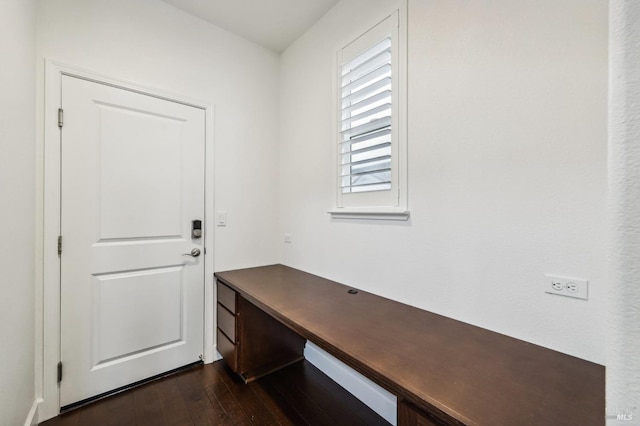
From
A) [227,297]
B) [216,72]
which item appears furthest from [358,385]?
[216,72]

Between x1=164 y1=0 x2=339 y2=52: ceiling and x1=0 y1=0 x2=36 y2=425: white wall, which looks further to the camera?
x1=164 y1=0 x2=339 y2=52: ceiling

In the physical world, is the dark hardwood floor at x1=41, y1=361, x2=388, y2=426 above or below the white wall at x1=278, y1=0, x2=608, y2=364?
below

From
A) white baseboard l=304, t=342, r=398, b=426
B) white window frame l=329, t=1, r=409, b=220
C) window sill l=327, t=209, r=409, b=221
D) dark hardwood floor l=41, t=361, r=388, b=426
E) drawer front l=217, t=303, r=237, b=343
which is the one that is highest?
white window frame l=329, t=1, r=409, b=220

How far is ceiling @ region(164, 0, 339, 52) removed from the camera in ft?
6.85

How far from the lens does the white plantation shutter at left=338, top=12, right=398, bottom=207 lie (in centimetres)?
167

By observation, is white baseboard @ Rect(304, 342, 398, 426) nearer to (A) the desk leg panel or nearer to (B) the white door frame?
(A) the desk leg panel

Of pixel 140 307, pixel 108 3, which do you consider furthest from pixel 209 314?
pixel 108 3

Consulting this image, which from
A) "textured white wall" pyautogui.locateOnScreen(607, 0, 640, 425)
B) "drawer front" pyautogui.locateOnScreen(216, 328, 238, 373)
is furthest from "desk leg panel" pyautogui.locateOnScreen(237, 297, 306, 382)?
"textured white wall" pyautogui.locateOnScreen(607, 0, 640, 425)

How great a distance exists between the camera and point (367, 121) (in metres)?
1.83

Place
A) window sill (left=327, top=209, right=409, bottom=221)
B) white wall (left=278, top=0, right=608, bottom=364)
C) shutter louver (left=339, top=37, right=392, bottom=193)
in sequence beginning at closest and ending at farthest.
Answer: white wall (left=278, top=0, right=608, bottom=364)
window sill (left=327, top=209, right=409, bottom=221)
shutter louver (left=339, top=37, right=392, bottom=193)

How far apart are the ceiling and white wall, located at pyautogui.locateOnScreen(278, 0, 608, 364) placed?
0.53 meters

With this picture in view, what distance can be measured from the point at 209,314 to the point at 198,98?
1.79 metres

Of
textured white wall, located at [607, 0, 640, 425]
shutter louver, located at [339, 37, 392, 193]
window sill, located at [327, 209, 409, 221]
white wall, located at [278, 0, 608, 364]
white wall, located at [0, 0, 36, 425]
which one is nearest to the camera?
textured white wall, located at [607, 0, 640, 425]

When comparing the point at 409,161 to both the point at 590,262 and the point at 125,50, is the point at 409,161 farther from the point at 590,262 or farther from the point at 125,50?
the point at 125,50
